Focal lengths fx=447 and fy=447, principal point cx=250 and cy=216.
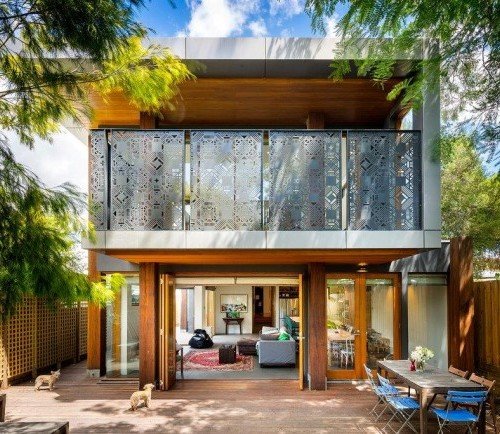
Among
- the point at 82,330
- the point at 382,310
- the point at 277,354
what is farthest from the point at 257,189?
the point at 82,330

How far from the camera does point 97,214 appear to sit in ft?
20.3

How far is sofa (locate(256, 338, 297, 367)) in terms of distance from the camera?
10.8m

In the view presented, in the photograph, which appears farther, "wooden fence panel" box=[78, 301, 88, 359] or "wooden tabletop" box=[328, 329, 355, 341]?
"wooden fence panel" box=[78, 301, 88, 359]

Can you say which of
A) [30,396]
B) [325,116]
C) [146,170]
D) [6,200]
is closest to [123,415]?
[30,396]

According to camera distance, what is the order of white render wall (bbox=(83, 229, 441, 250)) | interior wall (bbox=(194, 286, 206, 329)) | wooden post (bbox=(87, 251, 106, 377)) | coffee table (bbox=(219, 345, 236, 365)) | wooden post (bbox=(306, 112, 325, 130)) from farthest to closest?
interior wall (bbox=(194, 286, 206, 329)) < coffee table (bbox=(219, 345, 236, 365)) < wooden post (bbox=(87, 251, 106, 377)) < wooden post (bbox=(306, 112, 325, 130)) < white render wall (bbox=(83, 229, 441, 250))

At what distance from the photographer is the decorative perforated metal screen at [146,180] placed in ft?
20.5

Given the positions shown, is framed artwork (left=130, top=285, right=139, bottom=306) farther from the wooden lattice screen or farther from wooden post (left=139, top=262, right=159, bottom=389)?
the wooden lattice screen

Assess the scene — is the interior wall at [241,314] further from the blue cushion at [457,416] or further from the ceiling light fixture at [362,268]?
the blue cushion at [457,416]

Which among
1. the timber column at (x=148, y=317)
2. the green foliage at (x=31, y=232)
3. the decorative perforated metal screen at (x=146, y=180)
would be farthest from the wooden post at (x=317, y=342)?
the green foliage at (x=31, y=232)

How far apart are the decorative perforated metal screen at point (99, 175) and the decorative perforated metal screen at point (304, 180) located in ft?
7.65

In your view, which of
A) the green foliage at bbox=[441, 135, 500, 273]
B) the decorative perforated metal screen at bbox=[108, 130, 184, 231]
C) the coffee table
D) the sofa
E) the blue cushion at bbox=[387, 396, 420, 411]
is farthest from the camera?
the green foliage at bbox=[441, 135, 500, 273]

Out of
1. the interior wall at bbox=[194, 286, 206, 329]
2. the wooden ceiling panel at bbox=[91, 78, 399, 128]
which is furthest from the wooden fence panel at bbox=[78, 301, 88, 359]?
the interior wall at bbox=[194, 286, 206, 329]

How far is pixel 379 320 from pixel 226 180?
4826 mm

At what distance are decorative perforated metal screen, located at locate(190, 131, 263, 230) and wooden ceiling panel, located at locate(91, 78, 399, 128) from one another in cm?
112
